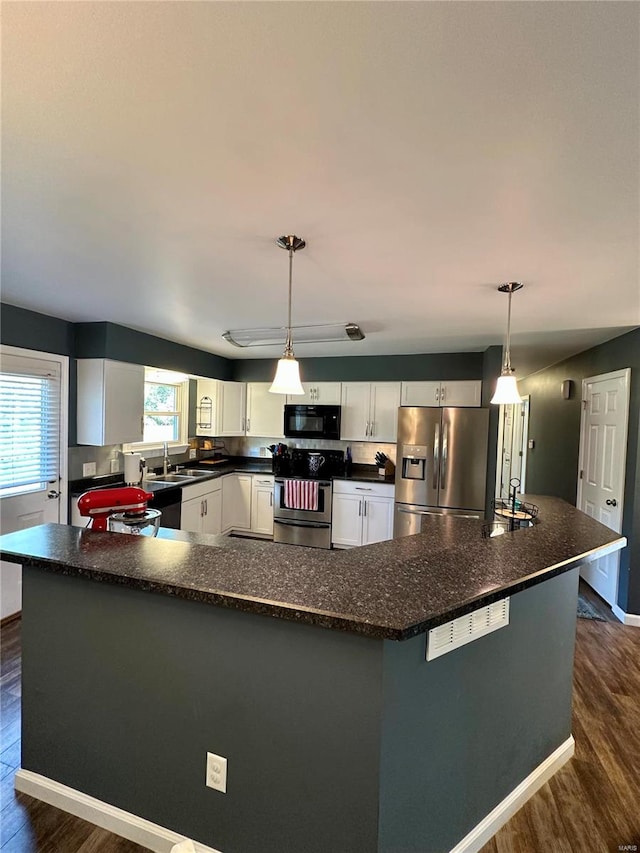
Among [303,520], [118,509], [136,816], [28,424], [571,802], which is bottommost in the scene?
[571,802]

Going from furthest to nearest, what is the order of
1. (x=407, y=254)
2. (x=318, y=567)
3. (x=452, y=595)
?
(x=407, y=254), (x=318, y=567), (x=452, y=595)

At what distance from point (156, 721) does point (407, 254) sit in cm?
218

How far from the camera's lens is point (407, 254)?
2.01m

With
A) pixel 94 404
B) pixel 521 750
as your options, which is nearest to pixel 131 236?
pixel 94 404

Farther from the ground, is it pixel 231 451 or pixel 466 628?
pixel 231 451

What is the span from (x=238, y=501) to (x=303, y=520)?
37.2 inches

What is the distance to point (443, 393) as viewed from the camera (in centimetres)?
488

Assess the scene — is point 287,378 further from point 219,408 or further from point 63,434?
point 219,408

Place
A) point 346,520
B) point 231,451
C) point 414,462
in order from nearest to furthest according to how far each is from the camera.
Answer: point 414,462 < point 346,520 < point 231,451

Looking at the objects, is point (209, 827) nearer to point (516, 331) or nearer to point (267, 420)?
point (516, 331)

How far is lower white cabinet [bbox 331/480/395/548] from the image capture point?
4848mm

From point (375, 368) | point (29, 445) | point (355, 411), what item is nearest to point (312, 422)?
point (355, 411)

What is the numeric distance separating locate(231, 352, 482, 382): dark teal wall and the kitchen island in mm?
3213

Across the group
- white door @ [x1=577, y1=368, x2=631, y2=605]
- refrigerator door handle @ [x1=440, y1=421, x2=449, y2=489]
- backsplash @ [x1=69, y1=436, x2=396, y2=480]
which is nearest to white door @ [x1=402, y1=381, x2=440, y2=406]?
refrigerator door handle @ [x1=440, y1=421, x2=449, y2=489]
